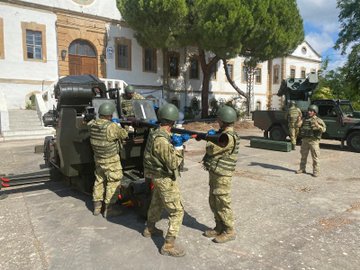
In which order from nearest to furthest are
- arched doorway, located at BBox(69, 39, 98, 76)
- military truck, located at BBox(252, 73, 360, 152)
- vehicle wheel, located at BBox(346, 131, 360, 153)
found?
1. vehicle wheel, located at BBox(346, 131, 360, 153)
2. military truck, located at BBox(252, 73, 360, 152)
3. arched doorway, located at BBox(69, 39, 98, 76)

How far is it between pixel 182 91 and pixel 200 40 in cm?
645

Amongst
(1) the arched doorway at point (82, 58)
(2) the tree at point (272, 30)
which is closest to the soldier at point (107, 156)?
(2) the tree at point (272, 30)

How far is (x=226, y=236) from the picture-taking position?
12.7 feet

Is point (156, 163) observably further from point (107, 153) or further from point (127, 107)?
point (127, 107)

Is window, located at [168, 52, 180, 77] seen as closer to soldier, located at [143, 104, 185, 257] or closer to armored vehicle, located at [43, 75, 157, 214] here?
armored vehicle, located at [43, 75, 157, 214]

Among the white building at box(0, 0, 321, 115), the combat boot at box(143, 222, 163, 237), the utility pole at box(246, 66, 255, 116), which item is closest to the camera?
the combat boot at box(143, 222, 163, 237)

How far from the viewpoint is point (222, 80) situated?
90.4 feet

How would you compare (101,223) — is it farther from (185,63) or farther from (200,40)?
(185,63)

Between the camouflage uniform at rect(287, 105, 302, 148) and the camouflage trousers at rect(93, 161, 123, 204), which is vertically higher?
the camouflage uniform at rect(287, 105, 302, 148)

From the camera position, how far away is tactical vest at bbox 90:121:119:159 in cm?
457

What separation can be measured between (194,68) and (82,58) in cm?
942

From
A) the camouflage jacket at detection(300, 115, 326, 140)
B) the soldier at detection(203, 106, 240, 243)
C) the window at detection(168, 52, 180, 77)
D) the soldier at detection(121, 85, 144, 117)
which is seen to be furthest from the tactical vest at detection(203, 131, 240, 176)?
the window at detection(168, 52, 180, 77)

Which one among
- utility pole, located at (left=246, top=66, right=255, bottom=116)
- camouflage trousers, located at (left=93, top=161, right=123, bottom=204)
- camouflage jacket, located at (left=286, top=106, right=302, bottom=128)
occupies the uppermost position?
utility pole, located at (left=246, top=66, right=255, bottom=116)

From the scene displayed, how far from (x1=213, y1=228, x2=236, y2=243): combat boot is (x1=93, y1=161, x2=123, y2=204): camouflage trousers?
1.68m
